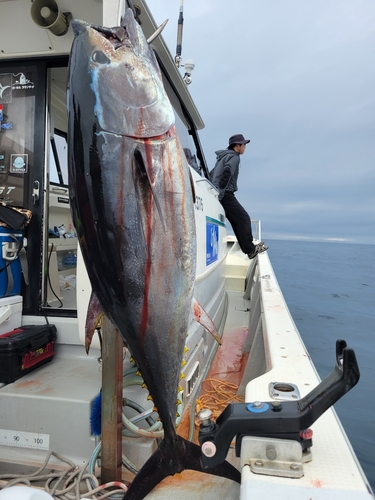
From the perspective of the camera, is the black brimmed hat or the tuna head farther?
the black brimmed hat

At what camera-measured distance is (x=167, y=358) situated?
117cm

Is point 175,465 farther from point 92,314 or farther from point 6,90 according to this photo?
point 6,90

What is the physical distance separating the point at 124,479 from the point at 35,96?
2903 mm

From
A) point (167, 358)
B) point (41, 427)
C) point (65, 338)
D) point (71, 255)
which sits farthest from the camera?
point (71, 255)

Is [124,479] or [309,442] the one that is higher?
[309,442]

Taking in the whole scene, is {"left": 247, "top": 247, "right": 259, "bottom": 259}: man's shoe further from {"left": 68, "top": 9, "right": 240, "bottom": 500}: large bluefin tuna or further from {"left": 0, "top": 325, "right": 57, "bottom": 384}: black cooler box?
{"left": 68, "top": 9, "right": 240, "bottom": 500}: large bluefin tuna

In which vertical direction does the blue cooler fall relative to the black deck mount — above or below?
above

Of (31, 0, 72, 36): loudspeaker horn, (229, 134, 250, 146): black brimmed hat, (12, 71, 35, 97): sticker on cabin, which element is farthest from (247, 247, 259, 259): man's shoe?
(31, 0, 72, 36): loudspeaker horn

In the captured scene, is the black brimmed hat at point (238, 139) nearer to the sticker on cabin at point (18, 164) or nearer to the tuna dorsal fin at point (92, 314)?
the sticker on cabin at point (18, 164)

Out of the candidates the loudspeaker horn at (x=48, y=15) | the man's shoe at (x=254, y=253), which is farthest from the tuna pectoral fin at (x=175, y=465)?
the man's shoe at (x=254, y=253)

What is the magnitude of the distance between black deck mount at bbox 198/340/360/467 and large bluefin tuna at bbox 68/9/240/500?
0.38 meters

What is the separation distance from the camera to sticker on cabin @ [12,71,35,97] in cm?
290

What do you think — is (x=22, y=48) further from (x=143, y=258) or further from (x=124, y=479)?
(x=124, y=479)

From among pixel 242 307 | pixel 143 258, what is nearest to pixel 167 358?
pixel 143 258
